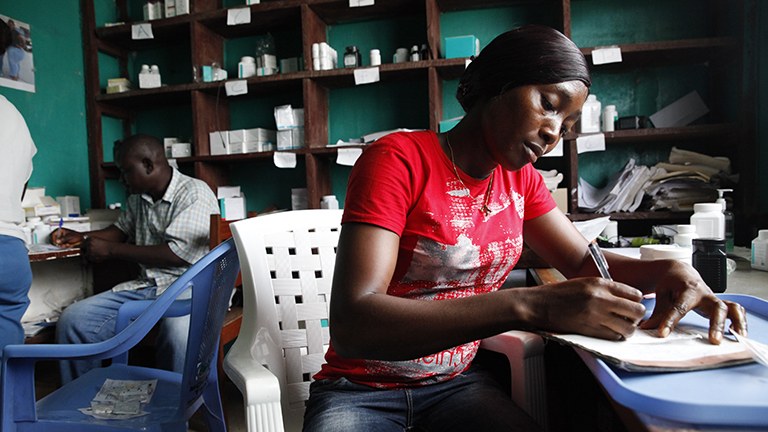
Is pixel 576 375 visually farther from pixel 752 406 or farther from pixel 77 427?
pixel 77 427

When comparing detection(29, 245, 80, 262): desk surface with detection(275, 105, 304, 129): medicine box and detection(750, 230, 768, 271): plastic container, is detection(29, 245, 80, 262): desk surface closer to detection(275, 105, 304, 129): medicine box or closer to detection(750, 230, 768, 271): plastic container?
detection(275, 105, 304, 129): medicine box

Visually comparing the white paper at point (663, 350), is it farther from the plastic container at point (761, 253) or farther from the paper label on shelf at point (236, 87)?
the paper label on shelf at point (236, 87)

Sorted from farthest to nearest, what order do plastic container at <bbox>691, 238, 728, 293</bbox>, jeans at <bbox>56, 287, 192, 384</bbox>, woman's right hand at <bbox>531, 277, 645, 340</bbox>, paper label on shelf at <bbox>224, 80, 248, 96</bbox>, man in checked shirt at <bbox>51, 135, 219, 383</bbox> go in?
paper label on shelf at <bbox>224, 80, 248, 96</bbox> < man in checked shirt at <bbox>51, 135, 219, 383</bbox> < jeans at <bbox>56, 287, 192, 384</bbox> < plastic container at <bbox>691, 238, 728, 293</bbox> < woman's right hand at <bbox>531, 277, 645, 340</bbox>

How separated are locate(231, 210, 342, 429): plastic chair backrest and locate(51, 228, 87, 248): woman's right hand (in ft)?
5.72

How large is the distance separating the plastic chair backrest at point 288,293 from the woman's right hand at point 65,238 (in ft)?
5.72

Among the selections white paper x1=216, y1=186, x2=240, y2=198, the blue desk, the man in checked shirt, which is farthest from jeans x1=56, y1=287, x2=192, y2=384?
the blue desk

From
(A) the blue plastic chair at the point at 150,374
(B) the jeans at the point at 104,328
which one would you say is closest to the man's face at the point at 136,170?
(B) the jeans at the point at 104,328

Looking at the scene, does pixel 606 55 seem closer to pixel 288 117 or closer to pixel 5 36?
pixel 288 117

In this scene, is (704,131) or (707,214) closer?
(707,214)

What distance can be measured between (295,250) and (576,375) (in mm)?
869

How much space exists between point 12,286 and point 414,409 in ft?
4.98

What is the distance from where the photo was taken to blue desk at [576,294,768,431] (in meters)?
0.47

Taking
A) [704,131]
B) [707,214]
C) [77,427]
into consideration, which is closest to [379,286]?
[77,427]

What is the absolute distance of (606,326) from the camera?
2.07 ft
